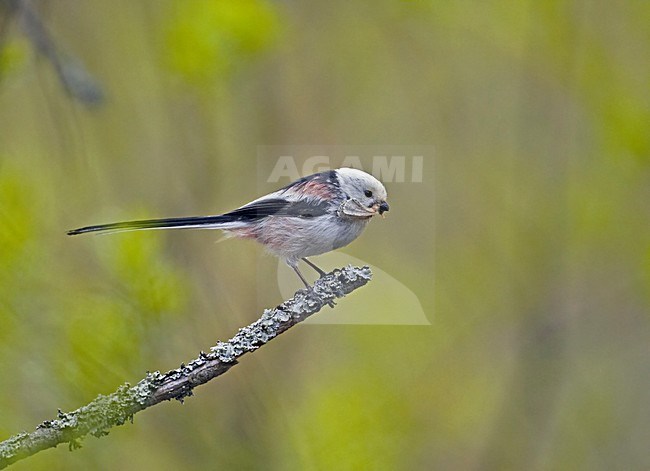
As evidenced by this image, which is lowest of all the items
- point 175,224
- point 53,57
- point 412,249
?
point 412,249

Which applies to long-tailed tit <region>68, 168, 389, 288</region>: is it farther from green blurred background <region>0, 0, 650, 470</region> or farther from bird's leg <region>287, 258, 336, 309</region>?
green blurred background <region>0, 0, 650, 470</region>

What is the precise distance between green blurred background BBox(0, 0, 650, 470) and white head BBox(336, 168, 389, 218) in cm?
57

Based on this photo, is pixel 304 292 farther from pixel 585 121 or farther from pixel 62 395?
pixel 585 121

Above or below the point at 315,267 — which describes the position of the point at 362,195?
above

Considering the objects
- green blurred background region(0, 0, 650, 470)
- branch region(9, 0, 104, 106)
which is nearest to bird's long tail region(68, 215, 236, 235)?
branch region(9, 0, 104, 106)

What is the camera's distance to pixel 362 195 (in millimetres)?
1369

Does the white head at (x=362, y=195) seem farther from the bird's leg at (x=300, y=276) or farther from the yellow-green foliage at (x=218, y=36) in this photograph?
the yellow-green foliage at (x=218, y=36)

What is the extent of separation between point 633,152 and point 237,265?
1.32 m

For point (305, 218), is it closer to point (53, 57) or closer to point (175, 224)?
point (175, 224)

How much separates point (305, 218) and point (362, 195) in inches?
4.4

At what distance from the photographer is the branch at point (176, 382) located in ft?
3.77

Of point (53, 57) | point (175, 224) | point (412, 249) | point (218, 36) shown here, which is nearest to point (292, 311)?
point (175, 224)

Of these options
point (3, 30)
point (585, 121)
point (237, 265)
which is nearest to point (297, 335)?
point (237, 265)

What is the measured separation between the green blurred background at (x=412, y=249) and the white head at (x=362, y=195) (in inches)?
22.3
